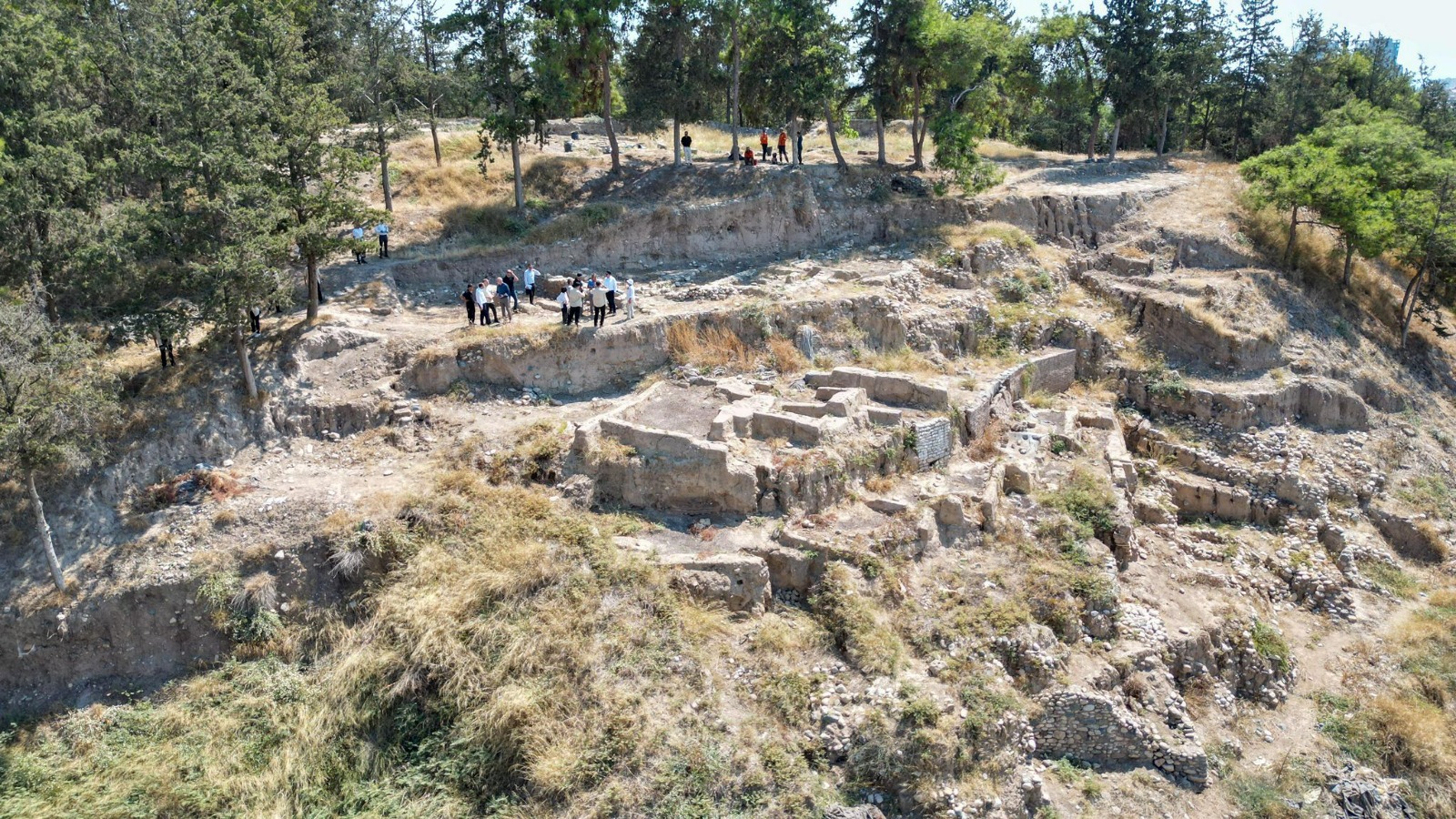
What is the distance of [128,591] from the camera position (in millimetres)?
13836

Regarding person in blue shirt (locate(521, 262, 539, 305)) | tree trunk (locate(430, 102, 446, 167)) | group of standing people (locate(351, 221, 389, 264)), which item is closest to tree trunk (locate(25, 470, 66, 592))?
group of standing people (locate(351, 221, 389, 264))

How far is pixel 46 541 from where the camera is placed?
13.5 meters

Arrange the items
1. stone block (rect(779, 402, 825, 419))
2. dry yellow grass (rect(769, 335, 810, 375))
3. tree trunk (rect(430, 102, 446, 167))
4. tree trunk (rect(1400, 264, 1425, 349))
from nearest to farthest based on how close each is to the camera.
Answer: stone block (rect(779, 402, 825, 419)) → dry yellow grass (rect(769, 335, 810, 375)) → tree trunk (rect(1400, 264, 1425, 349)) → tree trunk (rect(430, 102, 446, 167))

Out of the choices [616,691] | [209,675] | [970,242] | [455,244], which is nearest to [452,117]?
[455,244]

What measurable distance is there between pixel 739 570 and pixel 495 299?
29.7 ft

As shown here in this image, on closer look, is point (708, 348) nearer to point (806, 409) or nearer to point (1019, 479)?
point (806, 409)

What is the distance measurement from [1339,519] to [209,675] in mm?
22156

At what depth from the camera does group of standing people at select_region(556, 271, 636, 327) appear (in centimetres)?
1894

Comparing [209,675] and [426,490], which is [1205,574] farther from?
[209,675]

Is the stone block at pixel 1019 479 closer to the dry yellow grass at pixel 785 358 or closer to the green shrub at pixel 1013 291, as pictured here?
the dry yellow grass at pixel 785 358

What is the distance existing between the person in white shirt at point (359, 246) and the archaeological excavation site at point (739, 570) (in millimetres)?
545

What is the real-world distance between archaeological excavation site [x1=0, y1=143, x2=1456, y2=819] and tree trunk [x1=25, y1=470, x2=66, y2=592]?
0.27 metres

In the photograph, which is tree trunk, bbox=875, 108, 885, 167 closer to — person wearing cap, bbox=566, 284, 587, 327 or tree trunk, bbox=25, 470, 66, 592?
person wearing cap, bbox=566, 284, 587, 327

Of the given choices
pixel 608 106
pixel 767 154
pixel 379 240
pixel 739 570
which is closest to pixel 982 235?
pixel 767 154
